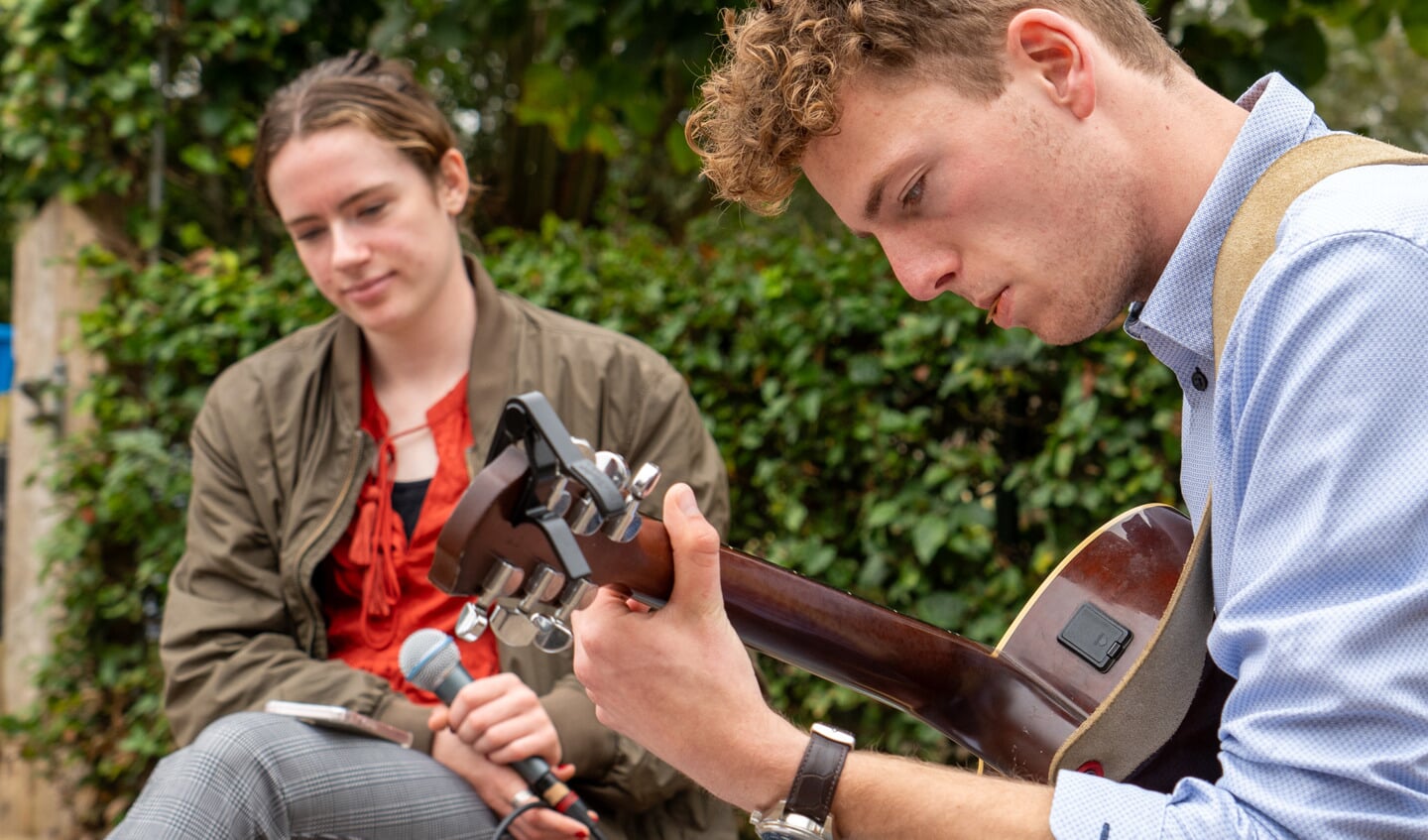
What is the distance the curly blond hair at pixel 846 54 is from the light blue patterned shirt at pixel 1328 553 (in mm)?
424

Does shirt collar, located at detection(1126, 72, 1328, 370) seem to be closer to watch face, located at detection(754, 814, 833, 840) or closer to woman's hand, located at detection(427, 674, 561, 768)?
watch face, located at detection(754, 814, 833, 840)

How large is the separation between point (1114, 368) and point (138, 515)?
3039 millimetres

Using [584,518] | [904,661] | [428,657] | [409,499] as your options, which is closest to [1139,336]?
[904,661]

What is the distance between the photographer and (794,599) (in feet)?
5.31

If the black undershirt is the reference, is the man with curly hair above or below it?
above

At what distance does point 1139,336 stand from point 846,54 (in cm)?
52

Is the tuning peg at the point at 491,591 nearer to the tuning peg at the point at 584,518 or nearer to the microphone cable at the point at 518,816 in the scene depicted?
the tuning peg at the point at 584,518

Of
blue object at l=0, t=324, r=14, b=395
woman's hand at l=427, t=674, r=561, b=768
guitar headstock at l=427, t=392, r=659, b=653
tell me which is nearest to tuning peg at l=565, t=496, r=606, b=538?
guitar headstock at l=427, t=392, r=659, b=653

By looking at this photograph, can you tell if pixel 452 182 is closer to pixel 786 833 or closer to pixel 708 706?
pixel 708 706

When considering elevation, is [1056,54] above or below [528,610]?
above

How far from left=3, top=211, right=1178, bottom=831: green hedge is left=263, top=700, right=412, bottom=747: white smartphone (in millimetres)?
1365

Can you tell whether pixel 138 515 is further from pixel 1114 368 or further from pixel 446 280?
pixel 1114 368

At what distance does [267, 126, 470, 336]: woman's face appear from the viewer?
250cm

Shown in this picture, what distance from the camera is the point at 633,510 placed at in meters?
1.30
